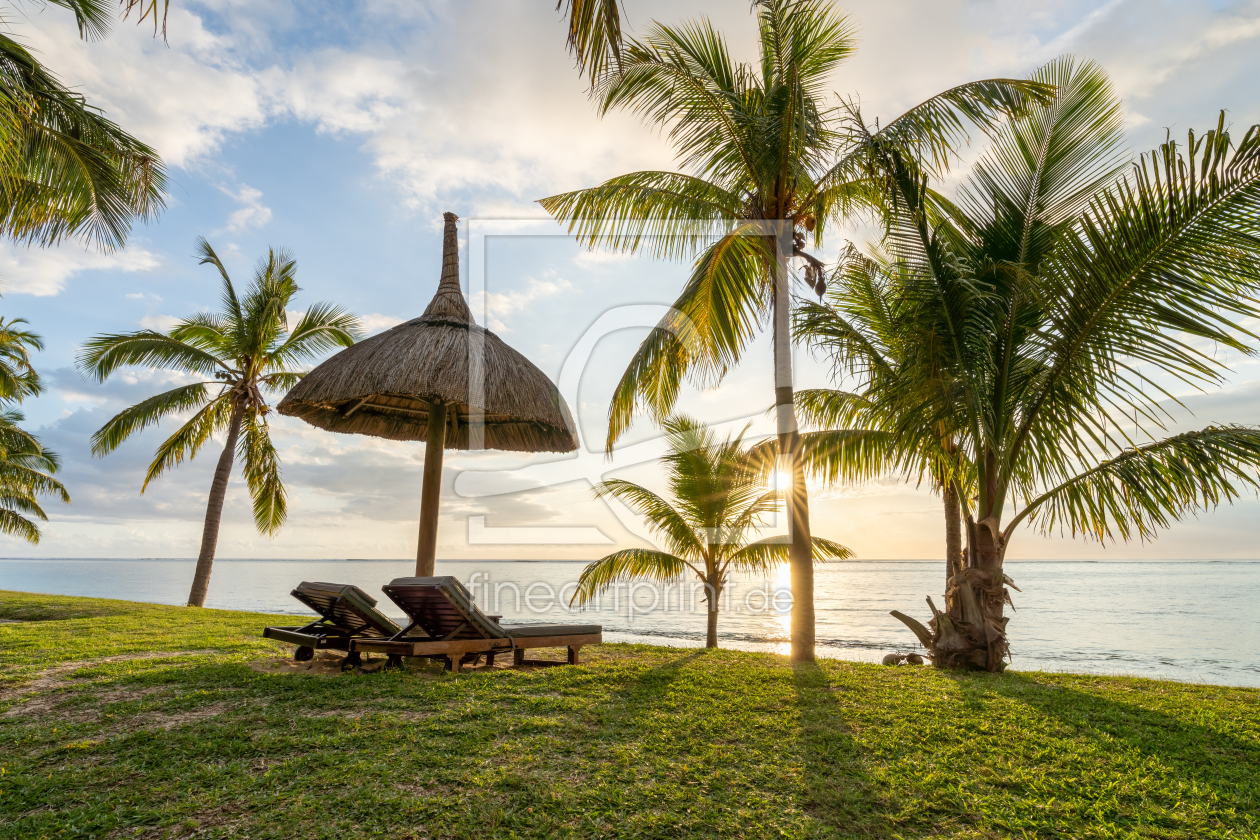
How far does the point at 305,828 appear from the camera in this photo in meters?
2.60

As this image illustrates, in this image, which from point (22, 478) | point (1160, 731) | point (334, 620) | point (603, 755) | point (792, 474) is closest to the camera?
point (603, 755)

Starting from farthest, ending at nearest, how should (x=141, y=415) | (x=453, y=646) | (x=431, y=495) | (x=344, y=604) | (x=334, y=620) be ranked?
(x=141, y=415)
(x=431, y=495)
(x=334, y=620)
(x=344, y=604)
(x=453, y=646)

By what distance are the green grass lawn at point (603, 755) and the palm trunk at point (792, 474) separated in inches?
43.5

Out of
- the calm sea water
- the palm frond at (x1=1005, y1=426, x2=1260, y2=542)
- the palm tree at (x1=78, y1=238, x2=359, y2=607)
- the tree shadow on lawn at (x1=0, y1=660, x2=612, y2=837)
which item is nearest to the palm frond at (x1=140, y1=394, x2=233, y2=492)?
the palm tree at (x1=78, y1=238, x2=359, y2=607)

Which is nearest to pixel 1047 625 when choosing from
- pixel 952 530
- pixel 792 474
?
pixel 952 530

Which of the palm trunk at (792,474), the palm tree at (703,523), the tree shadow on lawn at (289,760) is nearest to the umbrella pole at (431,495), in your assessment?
the tree shadow on lawn at (289,760)

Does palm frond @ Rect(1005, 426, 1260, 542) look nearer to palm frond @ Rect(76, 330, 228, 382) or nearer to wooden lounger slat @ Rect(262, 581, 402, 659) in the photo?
wooden lounger slat @ Rect(262, 581, 402, 659)

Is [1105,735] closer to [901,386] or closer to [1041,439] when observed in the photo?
[1041,439]

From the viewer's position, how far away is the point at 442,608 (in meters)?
5.30

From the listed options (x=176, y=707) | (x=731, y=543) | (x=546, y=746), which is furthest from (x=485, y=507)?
(x=546, y=746)

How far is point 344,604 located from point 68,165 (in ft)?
17.5

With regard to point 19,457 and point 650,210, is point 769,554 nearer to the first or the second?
point 650,210

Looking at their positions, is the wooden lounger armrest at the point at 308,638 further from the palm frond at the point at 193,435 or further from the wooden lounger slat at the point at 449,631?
the palm frond at the point at 193,435

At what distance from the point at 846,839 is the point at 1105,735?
2342 millimetres
